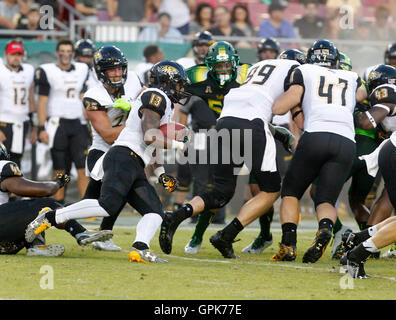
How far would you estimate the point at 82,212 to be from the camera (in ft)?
21.1

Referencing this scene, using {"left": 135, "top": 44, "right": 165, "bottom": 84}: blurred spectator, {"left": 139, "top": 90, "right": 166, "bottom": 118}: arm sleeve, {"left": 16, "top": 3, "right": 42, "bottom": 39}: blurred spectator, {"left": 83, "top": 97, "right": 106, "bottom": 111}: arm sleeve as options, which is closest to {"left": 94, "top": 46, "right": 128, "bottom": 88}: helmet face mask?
{"left": 83, "top": 97, "right": 106, "bottom": 111}: arm sleeve

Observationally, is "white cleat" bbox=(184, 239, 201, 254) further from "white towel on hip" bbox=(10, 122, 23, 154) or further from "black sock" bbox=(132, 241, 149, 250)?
"white towel on hip" bbox=(10, 122, 23, 154)

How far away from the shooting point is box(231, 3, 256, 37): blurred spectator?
13.6 meters

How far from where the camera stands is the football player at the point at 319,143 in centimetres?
662

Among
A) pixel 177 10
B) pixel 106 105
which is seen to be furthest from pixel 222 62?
pixel 177 10

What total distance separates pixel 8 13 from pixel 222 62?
6.45 metres

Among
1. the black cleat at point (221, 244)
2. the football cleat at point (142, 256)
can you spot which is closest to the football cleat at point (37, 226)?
the football cleat at point (142, 256)

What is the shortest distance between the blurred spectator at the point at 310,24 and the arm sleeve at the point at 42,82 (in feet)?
15.8

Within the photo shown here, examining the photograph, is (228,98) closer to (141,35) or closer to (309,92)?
(309,92)

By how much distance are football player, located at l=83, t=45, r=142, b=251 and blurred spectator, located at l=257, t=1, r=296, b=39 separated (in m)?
6.40

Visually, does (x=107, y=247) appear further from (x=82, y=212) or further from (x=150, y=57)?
(x=150, y=57)

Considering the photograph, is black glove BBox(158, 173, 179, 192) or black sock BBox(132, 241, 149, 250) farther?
black glove BBox(158, 173, 179, 192)

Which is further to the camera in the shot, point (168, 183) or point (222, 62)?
point (222, 62)

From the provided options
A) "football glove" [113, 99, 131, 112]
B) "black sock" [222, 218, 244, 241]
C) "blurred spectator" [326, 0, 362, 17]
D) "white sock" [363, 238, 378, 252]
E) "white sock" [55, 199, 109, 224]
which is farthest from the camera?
"blurred spectator" [326, 0, 362, 17]
